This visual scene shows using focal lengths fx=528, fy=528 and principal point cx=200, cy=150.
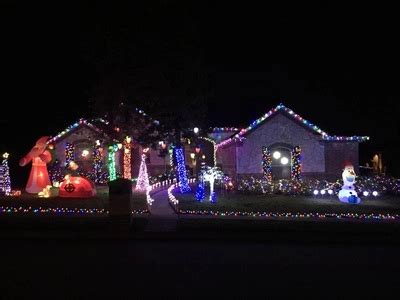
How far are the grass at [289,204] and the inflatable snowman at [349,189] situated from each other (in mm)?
305

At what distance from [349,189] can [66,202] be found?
11.4 m

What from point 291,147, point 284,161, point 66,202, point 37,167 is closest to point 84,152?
point 37,167

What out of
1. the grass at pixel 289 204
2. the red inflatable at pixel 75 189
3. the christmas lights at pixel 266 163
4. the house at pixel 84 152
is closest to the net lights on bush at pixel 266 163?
the christmas lights at pixel 266 163

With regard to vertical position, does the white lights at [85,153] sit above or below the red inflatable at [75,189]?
above

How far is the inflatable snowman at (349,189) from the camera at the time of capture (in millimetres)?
21203

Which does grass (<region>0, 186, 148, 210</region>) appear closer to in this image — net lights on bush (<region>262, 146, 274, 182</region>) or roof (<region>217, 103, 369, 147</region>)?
net lights on bush (<region>262, 146, 274, 182</region>)

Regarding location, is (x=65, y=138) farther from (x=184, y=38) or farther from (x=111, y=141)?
(x=184, y=38)

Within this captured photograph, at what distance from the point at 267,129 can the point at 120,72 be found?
32.0 ft

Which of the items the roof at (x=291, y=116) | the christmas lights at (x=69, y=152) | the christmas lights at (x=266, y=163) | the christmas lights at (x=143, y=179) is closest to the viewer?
the christmas lights at (x=143, y=179)

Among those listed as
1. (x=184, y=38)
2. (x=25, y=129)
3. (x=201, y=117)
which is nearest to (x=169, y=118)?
(x=201, y=117)

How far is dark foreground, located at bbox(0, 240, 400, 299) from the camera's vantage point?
820cm

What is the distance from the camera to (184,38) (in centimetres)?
2598

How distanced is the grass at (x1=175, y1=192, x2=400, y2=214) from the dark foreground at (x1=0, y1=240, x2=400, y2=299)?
556 cm

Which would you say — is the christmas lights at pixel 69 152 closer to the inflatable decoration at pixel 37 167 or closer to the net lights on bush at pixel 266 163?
the inflatable decoration at pixel 37 167
